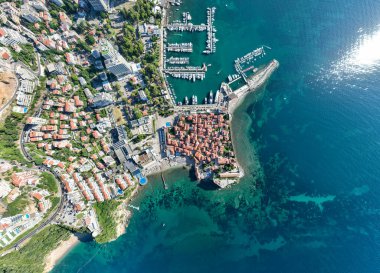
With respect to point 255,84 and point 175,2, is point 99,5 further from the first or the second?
point 255,84

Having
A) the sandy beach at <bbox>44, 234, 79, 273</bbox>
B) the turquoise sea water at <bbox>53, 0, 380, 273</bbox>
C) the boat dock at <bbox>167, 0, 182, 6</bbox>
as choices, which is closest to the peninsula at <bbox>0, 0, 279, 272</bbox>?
the sandy beach at <bbox>44, 234, 79, 273</bbox>

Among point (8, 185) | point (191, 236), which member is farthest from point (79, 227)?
point (191, 236)

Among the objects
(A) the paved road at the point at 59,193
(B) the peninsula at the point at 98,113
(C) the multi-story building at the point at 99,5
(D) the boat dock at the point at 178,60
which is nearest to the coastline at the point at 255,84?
(B) the peninsula at the point at 98,113

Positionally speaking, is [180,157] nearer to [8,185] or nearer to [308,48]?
[8,185]

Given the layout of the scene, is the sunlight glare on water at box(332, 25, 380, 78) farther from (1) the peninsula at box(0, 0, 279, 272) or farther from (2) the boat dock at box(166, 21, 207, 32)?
(2) the boat dock at box(166, 21, 207, 32)

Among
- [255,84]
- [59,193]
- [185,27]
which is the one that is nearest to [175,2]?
[185,27]

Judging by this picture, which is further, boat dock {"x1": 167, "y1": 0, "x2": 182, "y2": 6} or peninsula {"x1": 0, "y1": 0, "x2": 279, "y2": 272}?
boat dock {"x1": 167, "y1": 0, "x2": 182, "y2": 6}

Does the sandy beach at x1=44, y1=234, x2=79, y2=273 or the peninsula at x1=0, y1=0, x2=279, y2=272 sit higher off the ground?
the peninsula at x1=0, y1=0, x2=279, y2=272
